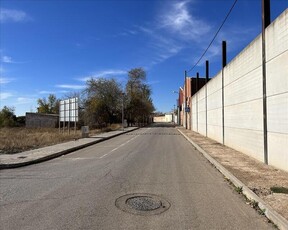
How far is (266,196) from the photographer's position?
7457 millimetres

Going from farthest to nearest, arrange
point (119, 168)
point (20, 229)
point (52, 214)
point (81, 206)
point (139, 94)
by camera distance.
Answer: point (139, 94) → point (119, 168) → point (81, 206) → point (52, 214) → point (20, 229)

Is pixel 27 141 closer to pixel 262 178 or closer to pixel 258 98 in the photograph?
pixel 258 98

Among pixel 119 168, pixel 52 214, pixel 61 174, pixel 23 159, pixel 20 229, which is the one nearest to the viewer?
pixel 20 229

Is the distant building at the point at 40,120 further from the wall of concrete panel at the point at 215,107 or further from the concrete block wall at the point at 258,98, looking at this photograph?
the concrete block wall at the point at 258,98

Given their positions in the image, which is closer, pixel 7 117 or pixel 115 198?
pixel 115 198

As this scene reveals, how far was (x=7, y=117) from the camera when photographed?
84062mm

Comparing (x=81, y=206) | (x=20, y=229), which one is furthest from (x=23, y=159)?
(x=20, y=229)

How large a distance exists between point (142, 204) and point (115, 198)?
2.67ft

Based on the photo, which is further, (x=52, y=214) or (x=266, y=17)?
(x=266, y=17)

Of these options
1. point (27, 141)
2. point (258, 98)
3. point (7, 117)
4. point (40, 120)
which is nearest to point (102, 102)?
point (40, 120)

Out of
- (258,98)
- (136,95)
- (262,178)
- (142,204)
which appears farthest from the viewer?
(136,95)

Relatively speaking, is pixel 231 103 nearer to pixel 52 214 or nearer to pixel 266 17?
pixel 266 17

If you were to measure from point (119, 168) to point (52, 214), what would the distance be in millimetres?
6238

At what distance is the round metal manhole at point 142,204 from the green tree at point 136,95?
230ft
